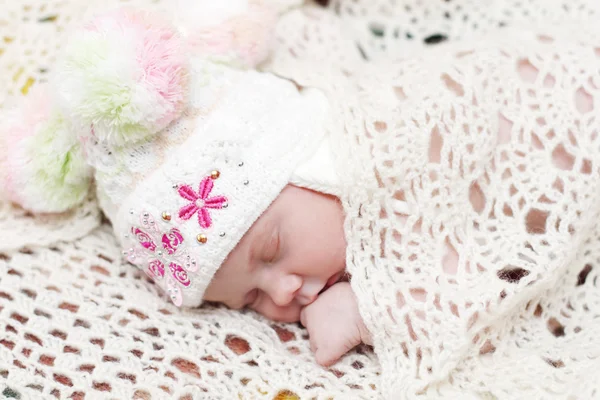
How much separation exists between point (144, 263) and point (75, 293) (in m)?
0.14

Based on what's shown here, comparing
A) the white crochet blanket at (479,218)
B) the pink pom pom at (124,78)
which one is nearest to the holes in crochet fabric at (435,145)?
the white crochet blanket at (479,218)

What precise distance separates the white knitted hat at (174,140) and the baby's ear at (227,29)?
0.06m

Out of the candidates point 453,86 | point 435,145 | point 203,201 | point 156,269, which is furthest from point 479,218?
point 156,269

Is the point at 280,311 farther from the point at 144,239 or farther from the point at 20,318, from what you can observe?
the point at 20,318

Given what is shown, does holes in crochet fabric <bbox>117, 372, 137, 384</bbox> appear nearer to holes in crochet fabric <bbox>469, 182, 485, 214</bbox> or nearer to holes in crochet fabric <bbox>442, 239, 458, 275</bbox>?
holes in crochet fabric <bbox>442, 239, 458, 275</bbox>

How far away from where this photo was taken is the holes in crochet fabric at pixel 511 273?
1142 mm

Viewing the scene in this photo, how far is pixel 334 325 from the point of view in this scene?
1.18 metres

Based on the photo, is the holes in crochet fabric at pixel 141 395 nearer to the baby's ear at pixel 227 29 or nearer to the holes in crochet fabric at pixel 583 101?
the baby's ear at pixel 227 29

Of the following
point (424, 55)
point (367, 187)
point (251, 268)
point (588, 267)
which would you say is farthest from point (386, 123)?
point (588, 267)

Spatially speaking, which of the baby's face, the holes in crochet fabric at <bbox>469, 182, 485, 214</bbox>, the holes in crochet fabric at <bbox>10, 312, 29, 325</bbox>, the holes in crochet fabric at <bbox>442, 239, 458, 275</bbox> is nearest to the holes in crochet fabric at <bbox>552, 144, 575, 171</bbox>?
the holes in crochet fabric at <bbox>469, 182, 485, 214</bbox>

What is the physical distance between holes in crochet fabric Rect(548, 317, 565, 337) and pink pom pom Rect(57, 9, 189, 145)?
0.78 meters

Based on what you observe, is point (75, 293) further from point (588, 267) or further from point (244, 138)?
point (588, 267)

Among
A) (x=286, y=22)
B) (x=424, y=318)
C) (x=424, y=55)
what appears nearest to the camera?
(x=424, y=318)

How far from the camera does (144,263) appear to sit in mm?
1243
